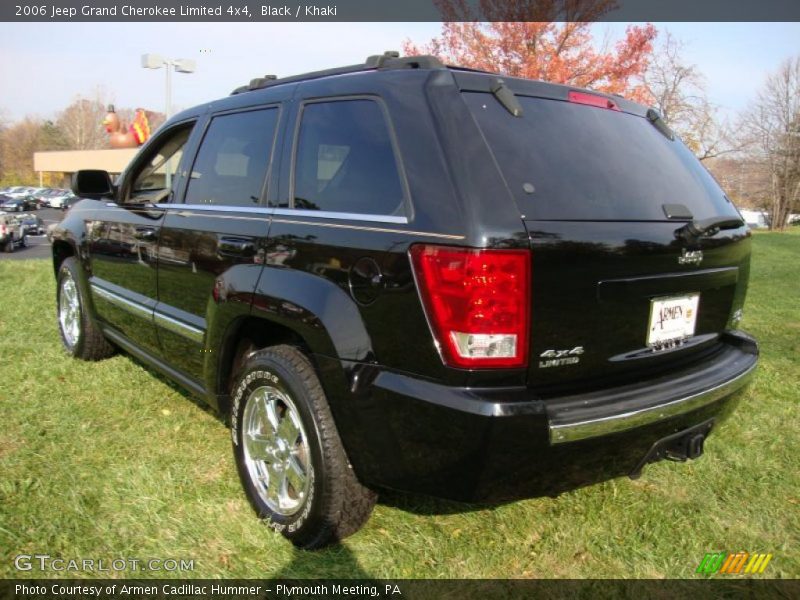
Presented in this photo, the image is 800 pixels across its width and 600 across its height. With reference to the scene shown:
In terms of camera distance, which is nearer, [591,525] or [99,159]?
[591,525]

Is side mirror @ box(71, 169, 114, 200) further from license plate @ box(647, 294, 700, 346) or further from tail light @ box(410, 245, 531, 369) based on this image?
license plate @ box(647, 294, 700, 346)

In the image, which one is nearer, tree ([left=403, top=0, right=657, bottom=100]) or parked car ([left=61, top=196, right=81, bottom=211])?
parked car ([left=61, top=196, right=81, bottom=211])

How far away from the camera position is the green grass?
2.62 meters

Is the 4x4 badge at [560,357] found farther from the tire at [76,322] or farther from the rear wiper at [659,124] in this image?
the tire at [76,322]

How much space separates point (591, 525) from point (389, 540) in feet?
3.03

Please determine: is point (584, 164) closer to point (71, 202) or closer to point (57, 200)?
point (71, 202)

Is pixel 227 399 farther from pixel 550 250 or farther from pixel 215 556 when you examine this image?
pixel 550 250

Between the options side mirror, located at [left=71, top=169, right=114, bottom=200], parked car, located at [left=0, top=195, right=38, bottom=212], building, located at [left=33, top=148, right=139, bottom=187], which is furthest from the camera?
building, located at [left=33, top=148, right=139, bottom=187]

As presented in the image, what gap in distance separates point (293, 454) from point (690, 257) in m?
1.83

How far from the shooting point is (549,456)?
2145 millimetres

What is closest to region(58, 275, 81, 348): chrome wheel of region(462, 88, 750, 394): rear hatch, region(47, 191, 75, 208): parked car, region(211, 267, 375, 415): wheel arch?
region(211, 267, 375, 415): wheel arch

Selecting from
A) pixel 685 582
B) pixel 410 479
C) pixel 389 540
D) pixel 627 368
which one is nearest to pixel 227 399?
pixel 389 540

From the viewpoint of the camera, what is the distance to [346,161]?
8.50ft

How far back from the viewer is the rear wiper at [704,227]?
256cm
